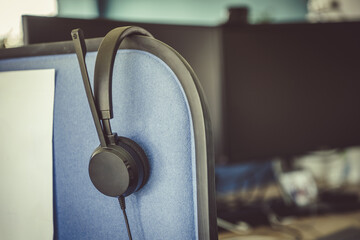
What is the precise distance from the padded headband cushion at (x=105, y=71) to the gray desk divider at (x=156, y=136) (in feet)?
0.08

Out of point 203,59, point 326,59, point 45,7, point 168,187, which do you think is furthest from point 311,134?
point 45,7

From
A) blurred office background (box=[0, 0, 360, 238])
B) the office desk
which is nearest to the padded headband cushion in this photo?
blurred office background (box=[0, 0, 360, 238])

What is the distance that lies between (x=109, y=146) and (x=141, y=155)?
0.04 metres

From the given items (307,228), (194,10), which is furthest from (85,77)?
(194,10)

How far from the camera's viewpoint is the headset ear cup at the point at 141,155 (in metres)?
0.40

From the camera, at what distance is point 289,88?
1044mm

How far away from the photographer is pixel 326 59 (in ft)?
3.50

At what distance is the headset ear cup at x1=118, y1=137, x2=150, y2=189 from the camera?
397mm

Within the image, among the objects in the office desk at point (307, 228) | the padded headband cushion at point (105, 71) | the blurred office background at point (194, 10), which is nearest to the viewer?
the padded headband cushion at point (105, 71)

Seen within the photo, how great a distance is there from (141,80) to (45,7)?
158 centimetres

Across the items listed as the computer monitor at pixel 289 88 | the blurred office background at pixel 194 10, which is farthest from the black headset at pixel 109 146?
the blurred office background at pixel 194 10

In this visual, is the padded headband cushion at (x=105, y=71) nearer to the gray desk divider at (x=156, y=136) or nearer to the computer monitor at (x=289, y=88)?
the gray desk divider at (x=156, y=136)

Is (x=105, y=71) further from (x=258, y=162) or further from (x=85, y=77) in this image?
(x=258, y=162)

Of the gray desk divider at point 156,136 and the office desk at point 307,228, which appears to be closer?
the gray desk divider at point 156,136
